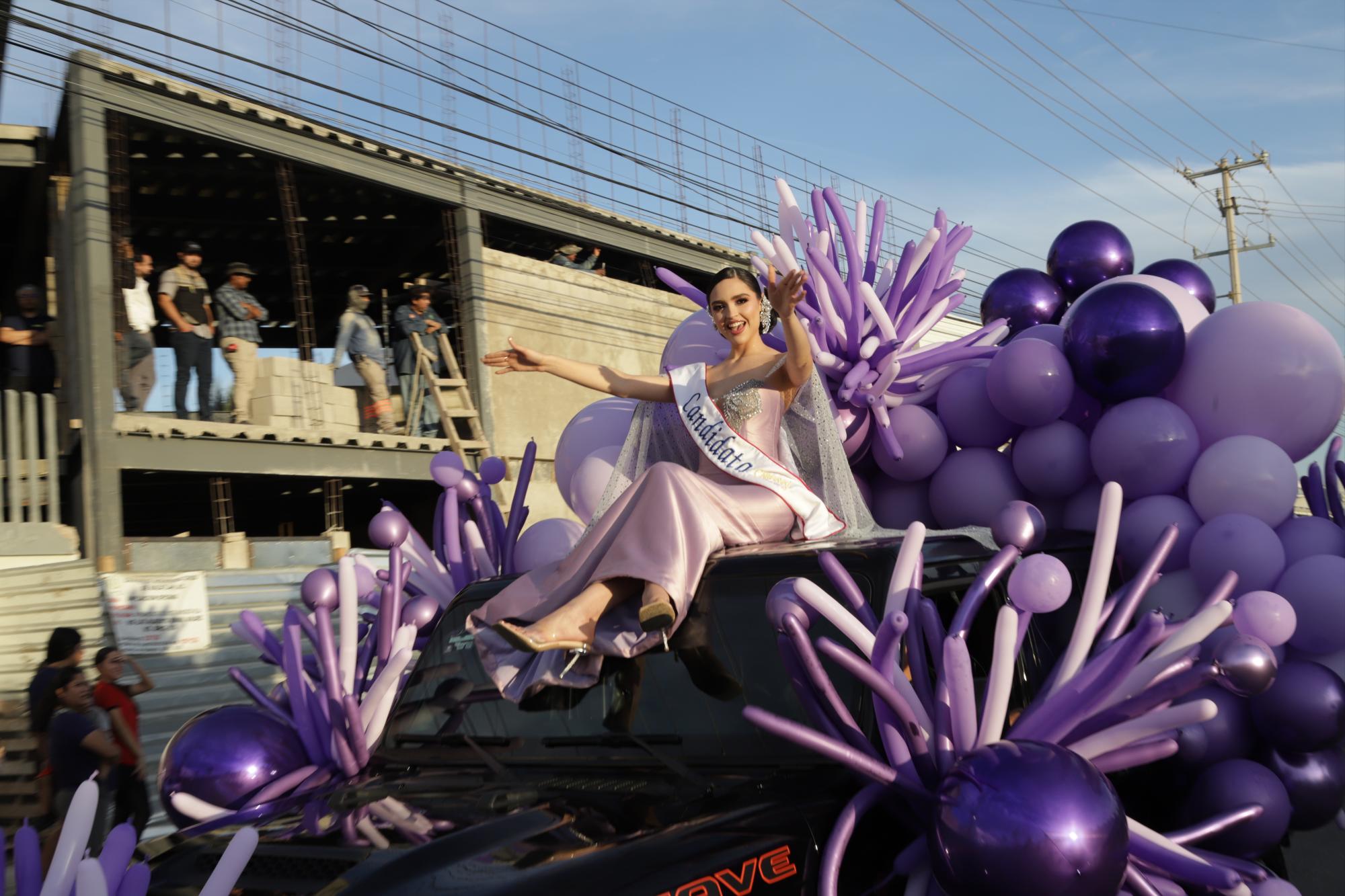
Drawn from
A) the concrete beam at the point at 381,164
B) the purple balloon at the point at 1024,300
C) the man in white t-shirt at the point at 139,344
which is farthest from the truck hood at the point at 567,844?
the concrete beam at the point at 381,164

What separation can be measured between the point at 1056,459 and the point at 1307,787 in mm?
1402

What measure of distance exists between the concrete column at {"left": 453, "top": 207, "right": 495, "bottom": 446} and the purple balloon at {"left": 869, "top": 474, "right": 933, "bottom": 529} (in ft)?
39.9

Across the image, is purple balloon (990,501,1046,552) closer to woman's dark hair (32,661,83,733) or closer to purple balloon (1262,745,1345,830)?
purple balloon (1262,745,1345,830)

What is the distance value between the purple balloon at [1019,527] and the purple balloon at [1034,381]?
1.28m

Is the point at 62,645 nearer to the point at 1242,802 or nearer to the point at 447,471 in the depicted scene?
the point at 447,471

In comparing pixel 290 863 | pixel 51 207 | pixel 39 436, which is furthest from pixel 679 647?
pixel 51 207

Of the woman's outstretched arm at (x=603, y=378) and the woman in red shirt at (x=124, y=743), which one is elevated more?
the woman's outstretched arm at (x=603, y=378)

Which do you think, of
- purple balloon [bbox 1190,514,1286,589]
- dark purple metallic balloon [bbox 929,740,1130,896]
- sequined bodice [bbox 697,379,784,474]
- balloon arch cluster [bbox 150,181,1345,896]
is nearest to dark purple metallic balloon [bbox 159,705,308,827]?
balloon arch cluster [bbox 150,181,1345,896]

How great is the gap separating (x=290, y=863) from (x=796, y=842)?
987 mm

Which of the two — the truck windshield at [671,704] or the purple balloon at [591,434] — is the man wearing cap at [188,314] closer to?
the purple balloon at [591,434]

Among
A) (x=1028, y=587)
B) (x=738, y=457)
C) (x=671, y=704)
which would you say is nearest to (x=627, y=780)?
(x=671, y=704)

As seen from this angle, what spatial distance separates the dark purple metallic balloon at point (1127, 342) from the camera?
418 centimetres

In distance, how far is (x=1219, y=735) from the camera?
361cm

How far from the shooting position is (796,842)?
7.77 ft
